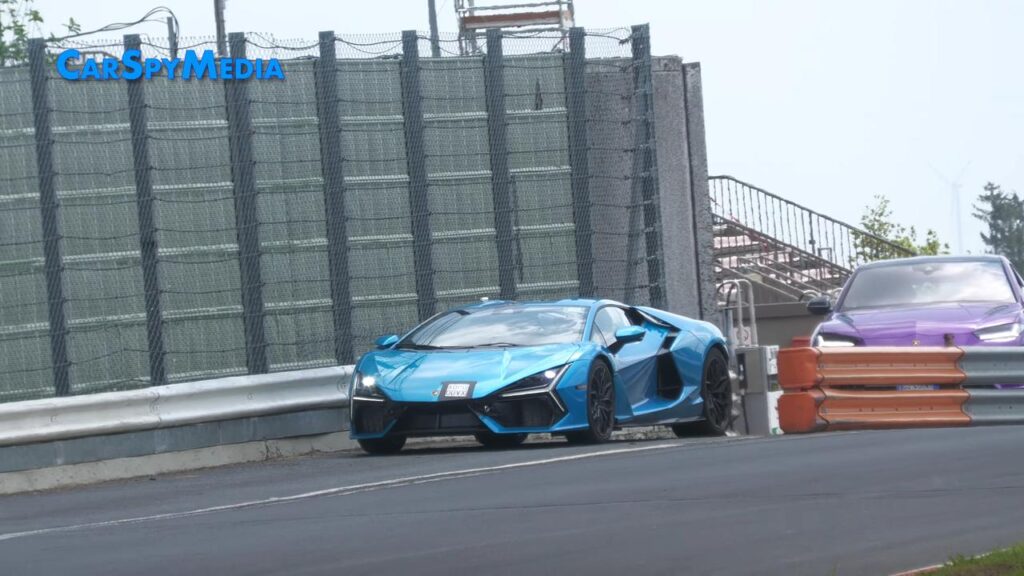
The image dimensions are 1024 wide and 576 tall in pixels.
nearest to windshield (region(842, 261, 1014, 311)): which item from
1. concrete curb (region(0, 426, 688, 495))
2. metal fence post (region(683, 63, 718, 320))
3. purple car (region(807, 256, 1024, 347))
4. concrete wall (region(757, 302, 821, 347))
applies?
purple car (region(807, 256, 1024, 347))

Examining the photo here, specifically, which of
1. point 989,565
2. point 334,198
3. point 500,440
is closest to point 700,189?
point 334,198

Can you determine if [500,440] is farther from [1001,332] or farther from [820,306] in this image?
[1001,332]

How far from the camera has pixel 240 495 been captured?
36.1 feet

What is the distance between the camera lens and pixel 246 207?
16484 mm

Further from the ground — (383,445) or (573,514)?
(573,514)

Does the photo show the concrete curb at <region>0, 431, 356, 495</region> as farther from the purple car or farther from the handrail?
the handrail

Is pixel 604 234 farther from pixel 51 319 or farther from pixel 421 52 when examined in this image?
pixel 51 319

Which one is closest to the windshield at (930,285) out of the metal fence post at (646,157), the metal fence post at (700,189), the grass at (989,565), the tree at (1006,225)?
the metal fence post at (646,157)

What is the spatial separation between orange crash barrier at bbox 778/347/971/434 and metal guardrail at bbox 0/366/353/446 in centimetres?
412

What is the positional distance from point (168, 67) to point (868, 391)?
22.7 feet

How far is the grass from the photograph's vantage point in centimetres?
642

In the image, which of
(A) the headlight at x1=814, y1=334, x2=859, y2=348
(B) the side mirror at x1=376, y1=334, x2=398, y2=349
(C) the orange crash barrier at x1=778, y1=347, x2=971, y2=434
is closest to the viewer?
(C) the orange crash barrier at x1=778, y1=347, x2=971, y2=434

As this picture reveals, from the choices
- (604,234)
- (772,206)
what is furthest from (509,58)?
(772,206)

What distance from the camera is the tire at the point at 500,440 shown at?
46.2ft
